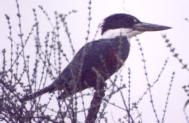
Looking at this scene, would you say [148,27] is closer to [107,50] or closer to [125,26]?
[125,26]

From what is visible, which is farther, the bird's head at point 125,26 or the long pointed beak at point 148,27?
the long pointed beak at point 148,27

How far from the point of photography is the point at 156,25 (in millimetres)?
7531

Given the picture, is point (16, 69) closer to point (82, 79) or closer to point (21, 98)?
point (21, 98)

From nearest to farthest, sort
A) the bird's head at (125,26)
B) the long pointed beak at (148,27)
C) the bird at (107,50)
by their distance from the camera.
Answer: the bird at (107,50)
the bird's head at (125,26)
the long pointed beak at (148,27)

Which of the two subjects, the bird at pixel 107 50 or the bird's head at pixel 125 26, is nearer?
the bird at pixel 107 50

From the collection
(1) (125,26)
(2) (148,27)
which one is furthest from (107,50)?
(2) (148,27)

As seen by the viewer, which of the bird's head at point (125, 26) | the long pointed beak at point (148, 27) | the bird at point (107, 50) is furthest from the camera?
the long pointed beak at point (148, 27)

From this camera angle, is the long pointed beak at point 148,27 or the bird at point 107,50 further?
the long pointed beak at point 148,27

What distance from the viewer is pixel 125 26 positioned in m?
7.46

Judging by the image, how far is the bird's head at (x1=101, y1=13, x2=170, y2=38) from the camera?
7340 millimetres

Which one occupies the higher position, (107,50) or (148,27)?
(148,27)

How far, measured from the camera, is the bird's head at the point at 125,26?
734 centimetres

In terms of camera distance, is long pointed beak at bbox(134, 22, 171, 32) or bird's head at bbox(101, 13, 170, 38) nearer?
bird's head at bbox(101, 13, 170, 38)

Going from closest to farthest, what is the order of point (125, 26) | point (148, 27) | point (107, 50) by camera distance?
point (107, 50) < point (125, 26) < point (148, 27)
